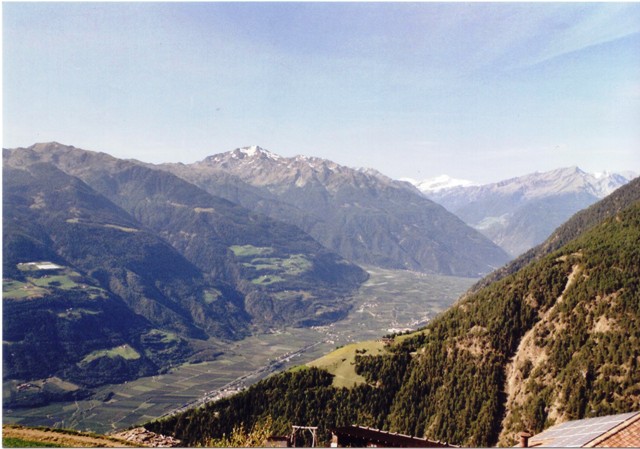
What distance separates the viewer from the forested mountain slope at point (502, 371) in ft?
427

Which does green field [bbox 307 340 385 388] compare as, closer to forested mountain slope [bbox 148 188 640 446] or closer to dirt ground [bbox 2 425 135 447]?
forested mountain slope [bbox 148 188 640 446]

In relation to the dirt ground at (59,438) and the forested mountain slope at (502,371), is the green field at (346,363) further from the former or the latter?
the dirt ground at (59,438)

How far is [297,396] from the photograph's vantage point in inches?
6545

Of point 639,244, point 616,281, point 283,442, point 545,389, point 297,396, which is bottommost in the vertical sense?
point 297,396

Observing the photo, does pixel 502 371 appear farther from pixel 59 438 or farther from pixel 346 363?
pixel 59 438

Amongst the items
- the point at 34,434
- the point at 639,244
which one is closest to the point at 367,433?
the point at 34,434

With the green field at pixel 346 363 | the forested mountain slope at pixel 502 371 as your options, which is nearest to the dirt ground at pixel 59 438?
the forested mountain slope at pixel 502 371

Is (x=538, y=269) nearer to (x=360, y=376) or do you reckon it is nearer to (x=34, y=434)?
(x=360, y=376)

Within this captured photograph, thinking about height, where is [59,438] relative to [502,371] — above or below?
above

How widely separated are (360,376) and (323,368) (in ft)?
44.9

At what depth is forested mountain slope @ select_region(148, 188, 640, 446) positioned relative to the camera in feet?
427

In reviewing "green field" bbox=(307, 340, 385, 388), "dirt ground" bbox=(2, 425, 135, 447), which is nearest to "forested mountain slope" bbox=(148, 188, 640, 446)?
"green field" bbox=(307, 340, 385, 388)

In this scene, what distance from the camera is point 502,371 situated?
150250mm

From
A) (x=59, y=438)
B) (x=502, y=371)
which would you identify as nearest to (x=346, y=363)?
(x=502, y=371)
